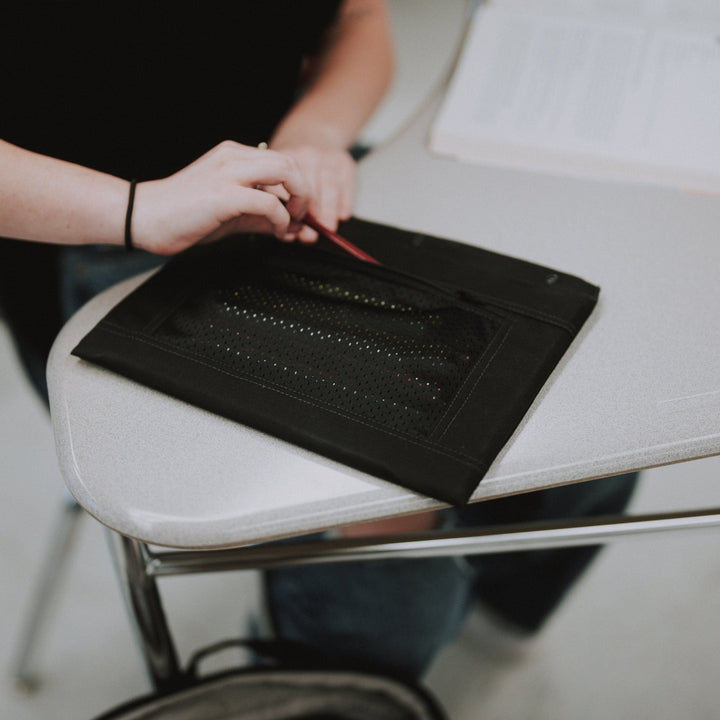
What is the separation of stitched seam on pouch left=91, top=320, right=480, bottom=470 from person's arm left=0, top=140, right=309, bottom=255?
0.09 metres

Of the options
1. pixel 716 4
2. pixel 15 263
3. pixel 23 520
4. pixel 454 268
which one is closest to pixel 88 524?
pixel 23 520

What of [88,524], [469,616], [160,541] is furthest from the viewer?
[88,524]

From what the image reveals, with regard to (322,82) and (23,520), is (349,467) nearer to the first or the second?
(322,82)

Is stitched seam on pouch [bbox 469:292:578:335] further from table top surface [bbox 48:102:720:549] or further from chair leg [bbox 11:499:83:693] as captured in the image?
chair leg [bbox 11:499:83:693]

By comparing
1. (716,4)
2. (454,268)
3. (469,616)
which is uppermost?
(716,4)

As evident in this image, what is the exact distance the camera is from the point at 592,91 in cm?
80

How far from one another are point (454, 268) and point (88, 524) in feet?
3.29

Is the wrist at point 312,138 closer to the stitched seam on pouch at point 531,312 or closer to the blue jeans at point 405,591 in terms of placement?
the stitched seam on pouch at point 531,312

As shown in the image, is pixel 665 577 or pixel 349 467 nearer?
pixel 349 467

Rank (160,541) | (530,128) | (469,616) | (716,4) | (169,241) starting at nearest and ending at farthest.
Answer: (160,541) → (169,241) → (530,128) → (716,4) → (469,616)

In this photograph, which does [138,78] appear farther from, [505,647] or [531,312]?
[505,647]

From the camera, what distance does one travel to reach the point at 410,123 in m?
0.81

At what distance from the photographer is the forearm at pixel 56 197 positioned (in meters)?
0.59

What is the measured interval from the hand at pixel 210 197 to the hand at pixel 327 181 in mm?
54
